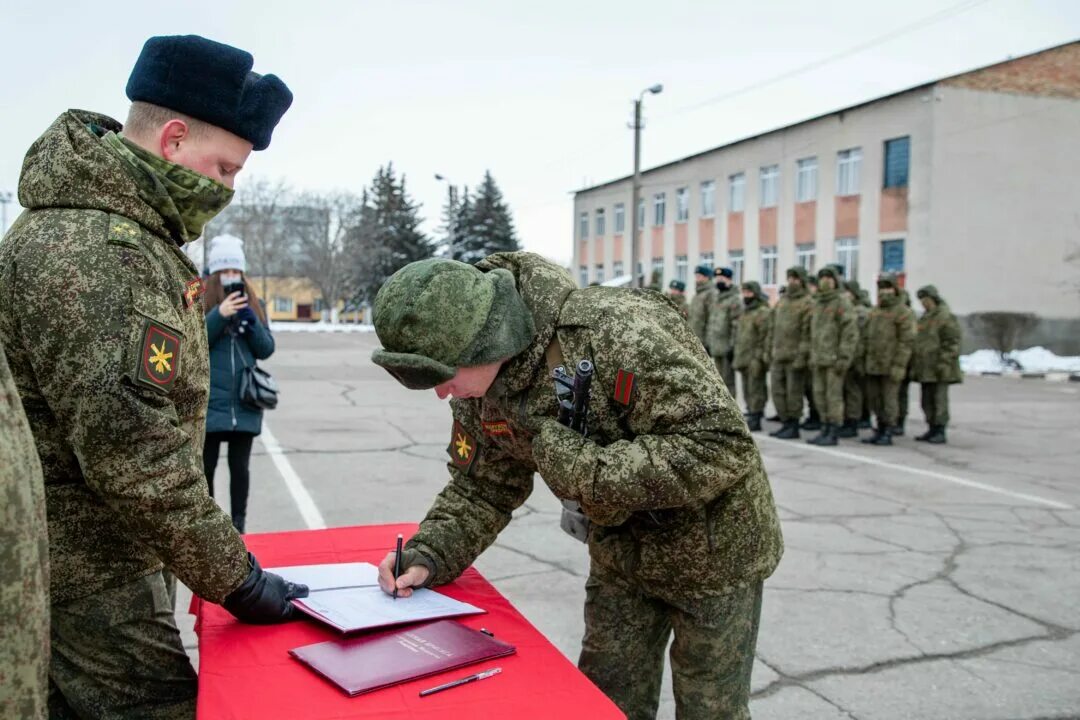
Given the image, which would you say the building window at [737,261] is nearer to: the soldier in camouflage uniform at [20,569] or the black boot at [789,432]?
the black boot at [789,432]

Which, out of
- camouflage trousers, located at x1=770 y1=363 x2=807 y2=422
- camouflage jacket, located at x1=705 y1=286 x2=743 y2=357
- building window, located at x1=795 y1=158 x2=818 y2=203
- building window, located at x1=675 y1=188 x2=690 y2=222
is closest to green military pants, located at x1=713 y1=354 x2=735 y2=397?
camouflage jacket, located at x1=705 y1=286 x2=743 y2=357

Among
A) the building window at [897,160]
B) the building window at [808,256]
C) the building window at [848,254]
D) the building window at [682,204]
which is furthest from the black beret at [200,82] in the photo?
the building window at [682,204]

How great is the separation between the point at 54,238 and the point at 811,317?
30.8 feet

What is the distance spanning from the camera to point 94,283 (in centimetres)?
161

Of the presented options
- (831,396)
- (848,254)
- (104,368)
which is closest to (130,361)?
(104,368)

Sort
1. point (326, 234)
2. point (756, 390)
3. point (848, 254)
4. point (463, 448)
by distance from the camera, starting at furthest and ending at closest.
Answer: point (326, 234), point (848, 254), point (756, 390), point (463, 448)

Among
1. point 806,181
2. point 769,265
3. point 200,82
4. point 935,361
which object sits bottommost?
point 935,361

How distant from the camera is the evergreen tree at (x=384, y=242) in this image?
54.6m

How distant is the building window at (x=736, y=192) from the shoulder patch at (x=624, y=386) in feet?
100

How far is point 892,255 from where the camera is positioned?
Answer: 2512 cm

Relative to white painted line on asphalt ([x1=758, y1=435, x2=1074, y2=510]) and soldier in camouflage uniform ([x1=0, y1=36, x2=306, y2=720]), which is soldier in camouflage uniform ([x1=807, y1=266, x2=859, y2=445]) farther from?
soldier in camouflage uniform ([x1=0, y1=36, x2=306, y2=720])

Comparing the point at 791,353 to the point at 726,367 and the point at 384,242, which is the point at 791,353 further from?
the point at 384,242

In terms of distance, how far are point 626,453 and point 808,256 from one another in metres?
28.1

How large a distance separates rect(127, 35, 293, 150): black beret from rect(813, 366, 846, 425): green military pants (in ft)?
28.7
